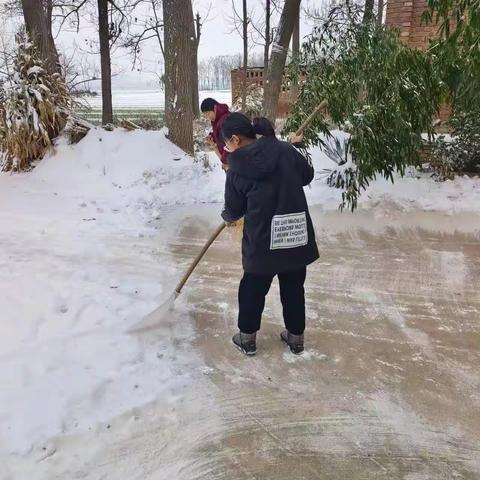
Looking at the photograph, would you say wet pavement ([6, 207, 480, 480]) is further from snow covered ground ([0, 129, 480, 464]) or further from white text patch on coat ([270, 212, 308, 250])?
white text patch on coat ([270, 212, 308, 250])

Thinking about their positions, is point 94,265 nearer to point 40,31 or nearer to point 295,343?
point 295,343

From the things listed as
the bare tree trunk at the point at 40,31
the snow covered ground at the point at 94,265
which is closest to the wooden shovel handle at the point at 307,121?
the snow covered ground at the point at 94,265

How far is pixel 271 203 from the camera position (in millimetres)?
2898

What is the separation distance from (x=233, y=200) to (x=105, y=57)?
9857 millimetres

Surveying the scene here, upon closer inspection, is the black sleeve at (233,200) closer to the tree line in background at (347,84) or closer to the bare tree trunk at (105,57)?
the tree line in background at (347,84)

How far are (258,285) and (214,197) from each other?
418 cm

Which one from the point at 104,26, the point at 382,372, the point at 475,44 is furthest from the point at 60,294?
the point at 104,26

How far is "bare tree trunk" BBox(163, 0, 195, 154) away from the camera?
25.7ft

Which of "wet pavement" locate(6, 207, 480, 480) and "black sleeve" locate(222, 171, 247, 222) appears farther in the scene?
"black sleeve" locate(222, 171, 247, 222)

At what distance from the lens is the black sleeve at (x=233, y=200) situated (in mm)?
2965

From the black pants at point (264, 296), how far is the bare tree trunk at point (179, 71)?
5.35 metres

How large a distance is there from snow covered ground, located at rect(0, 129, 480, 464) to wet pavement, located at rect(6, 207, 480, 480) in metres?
0.18

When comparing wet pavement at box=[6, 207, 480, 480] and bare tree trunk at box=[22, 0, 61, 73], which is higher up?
bare tree trunk at box=[22, 0, 61, 73]

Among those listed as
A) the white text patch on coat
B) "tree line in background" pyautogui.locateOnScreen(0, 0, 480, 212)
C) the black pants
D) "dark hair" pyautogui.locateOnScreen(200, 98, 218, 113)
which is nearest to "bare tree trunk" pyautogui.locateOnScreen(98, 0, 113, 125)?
"tree line in background" pyautogui.locateOnScreen(0, 0, 480, 212)
